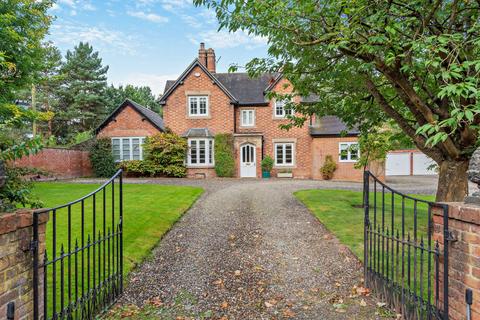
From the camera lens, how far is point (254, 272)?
5340 mm

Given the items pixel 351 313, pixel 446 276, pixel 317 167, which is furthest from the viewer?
pixel 317 167

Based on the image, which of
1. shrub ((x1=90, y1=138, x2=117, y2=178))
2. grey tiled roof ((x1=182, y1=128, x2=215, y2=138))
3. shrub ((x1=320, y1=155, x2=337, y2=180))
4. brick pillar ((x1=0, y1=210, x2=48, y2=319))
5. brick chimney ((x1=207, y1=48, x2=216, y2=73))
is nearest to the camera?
brick pillar ((x1=0, y1=210, x2=48, y2=319))

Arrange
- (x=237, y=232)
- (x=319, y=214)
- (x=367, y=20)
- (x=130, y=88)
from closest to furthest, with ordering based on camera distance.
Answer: (x=367, y=20) → (x=237, y=232) → (x=319, y=214) → (x=130, y=88)

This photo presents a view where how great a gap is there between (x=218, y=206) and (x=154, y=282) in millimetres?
5857

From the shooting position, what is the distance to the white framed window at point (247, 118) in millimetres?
22234

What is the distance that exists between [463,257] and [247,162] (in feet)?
61.6

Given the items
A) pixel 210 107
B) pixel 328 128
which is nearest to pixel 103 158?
pixel 210 107

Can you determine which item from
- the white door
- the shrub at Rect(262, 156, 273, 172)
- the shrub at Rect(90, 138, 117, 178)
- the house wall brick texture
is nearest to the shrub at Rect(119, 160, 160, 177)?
the shrub at Rect(90, 138, 117, 178)

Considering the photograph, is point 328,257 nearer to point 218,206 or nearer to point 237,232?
point 237,232

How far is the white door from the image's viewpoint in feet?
70.1

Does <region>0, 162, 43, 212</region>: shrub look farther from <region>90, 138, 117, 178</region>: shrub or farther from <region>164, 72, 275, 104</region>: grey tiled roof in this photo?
<region>90, 138, 117, 178</region>: shrub

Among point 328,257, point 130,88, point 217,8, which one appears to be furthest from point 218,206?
point 130,88

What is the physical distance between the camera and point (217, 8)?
5664 mm

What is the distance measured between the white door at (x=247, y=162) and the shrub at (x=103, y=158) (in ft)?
31.2
